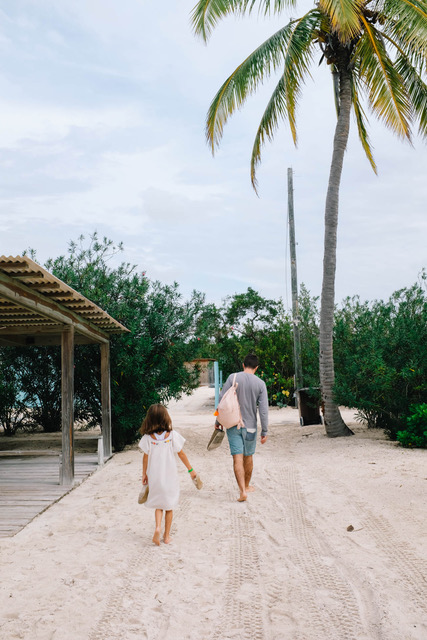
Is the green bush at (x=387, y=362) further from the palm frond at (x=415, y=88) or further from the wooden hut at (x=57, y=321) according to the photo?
the wooden hut at (x=57, y=321)

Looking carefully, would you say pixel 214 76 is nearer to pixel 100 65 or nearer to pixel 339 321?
pixel 100 65

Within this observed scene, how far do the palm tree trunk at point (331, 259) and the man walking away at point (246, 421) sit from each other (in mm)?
5355

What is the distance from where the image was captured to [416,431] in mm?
10133

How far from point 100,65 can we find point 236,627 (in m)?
12.1

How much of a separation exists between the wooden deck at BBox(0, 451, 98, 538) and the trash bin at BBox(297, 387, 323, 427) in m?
6.62

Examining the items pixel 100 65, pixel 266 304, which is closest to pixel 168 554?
pixel 100 65

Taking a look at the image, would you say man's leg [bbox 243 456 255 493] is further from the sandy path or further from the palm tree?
the palm tree

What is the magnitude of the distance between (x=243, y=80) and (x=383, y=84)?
9.82ft

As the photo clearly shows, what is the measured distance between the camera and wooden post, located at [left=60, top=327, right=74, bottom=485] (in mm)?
7738

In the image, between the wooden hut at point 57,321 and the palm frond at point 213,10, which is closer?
the wooden hut at point 57,321

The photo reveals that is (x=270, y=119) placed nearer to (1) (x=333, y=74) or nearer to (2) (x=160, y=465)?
(1) (x=333, y=74)

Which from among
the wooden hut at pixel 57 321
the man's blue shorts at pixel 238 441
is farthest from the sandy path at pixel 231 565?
the wooden hut at pixel 57 321

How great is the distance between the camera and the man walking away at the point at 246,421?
21.3ft

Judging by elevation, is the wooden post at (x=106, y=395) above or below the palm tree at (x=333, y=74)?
below
